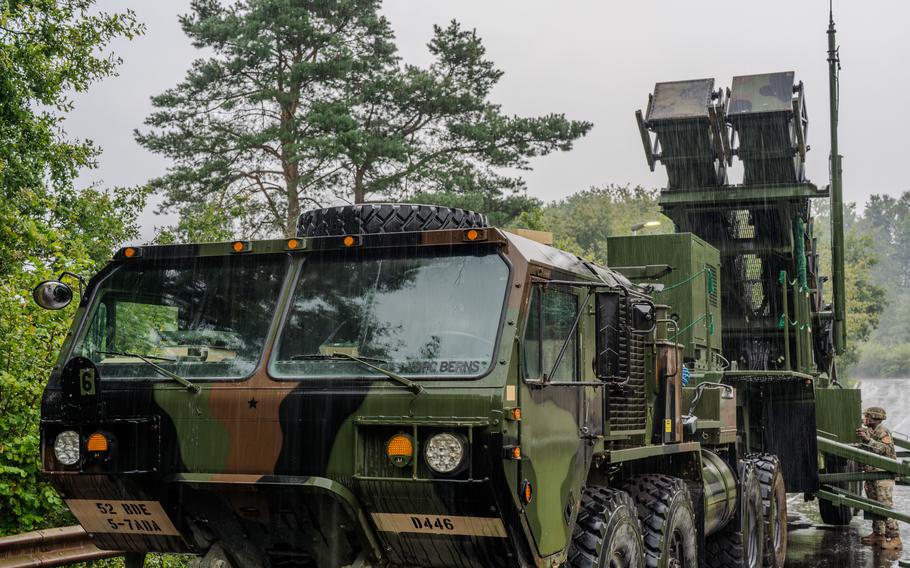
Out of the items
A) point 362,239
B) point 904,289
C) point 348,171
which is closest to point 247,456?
point 362,239

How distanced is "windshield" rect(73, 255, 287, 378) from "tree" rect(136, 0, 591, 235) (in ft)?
60.5

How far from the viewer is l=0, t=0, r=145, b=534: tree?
27.6 feet

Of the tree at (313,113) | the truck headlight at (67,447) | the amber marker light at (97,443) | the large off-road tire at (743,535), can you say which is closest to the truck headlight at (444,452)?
the amber marker light at (97,443)

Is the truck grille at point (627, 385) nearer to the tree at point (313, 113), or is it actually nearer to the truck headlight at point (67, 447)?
the truck headlight at point (67, 447)

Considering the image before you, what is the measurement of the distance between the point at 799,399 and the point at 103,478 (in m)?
7.47

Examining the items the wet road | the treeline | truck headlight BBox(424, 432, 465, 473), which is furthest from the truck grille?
the treeline

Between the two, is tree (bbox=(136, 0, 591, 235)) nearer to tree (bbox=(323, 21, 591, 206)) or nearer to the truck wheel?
tree (bbox=(323, 21, 591, 206))

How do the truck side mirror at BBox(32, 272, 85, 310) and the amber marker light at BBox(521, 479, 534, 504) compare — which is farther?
the truck side mirror at BBox(32, 272, 85, 310)

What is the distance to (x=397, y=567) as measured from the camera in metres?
5.09

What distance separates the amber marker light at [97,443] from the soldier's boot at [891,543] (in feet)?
28.8

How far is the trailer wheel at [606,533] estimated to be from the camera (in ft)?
18.3

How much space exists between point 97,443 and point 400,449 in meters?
1.58

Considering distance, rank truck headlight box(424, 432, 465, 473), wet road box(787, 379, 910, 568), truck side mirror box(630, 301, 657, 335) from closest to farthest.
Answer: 1. truck headlight box(424, 432, 465, 473)
2. truck side mirror box(630, 301, 657, 335)
3. wet road box(787, 379, 910, 568)

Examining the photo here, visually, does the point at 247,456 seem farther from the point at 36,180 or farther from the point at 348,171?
the point at 348,171
